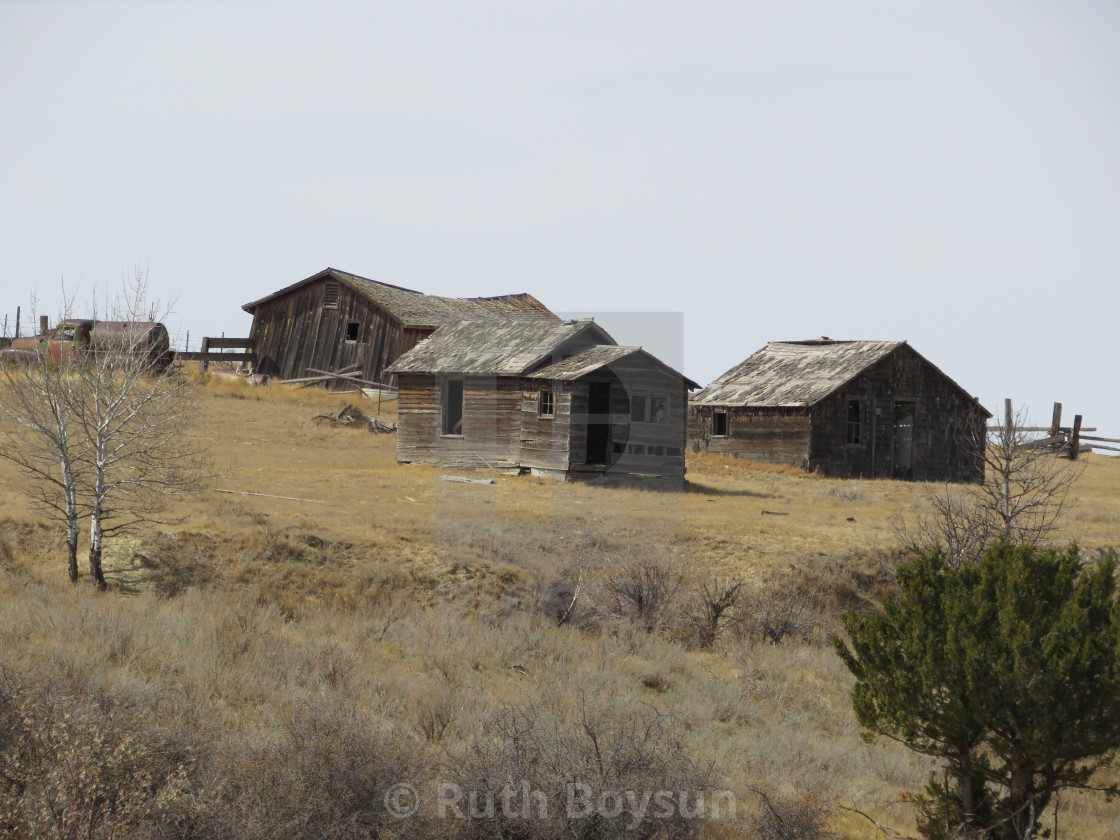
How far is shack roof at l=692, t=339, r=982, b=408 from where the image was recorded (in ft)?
102

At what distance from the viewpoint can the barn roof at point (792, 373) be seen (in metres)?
31.1

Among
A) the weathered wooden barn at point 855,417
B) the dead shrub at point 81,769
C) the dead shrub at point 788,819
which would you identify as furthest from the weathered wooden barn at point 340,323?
the dead shrub at point 788,819

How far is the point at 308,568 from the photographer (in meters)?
14.0

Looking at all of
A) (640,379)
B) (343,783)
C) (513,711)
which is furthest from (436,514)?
(343,783)

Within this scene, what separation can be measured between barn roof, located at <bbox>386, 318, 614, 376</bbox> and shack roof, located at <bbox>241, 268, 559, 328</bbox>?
6879 mm

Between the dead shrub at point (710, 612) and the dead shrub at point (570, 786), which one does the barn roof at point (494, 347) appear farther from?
the dead shrub at point (570, 786)

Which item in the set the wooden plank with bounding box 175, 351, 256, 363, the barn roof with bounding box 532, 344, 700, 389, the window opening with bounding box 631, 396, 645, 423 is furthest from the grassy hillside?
the wooden plank with bounding box 175, 351, 256, 363

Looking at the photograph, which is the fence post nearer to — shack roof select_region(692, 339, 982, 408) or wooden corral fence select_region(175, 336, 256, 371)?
shack roof select_region(692, 339, 982, 408)

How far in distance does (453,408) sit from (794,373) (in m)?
12.7

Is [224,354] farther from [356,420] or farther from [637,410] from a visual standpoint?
[637,410]

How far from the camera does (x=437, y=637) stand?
1109 cm

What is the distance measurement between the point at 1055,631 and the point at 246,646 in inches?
285

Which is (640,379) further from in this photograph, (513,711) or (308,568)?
(513,711)

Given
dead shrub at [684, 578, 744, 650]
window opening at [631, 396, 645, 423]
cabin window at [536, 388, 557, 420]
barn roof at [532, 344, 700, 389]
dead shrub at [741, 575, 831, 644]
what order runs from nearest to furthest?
dead shrub at [684, 578, 744, 650] → dead shrub at [741, 575, 831, 644] → barn roof at [532, 344, 700, 389] → cabin window at [536, 388, 557, 420] → window opening at [631, 396, 645, 423]
